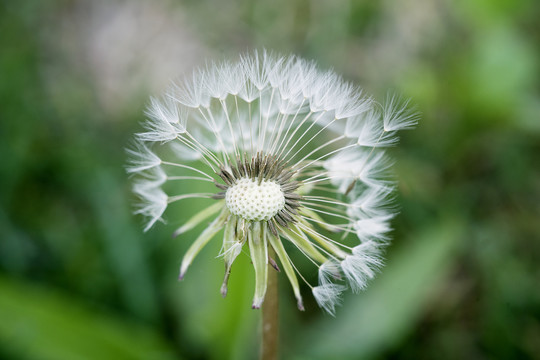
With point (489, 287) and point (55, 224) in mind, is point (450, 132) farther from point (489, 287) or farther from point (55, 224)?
point (55, 224)

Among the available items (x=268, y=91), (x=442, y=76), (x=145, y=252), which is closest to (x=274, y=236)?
(x=268, y=91)

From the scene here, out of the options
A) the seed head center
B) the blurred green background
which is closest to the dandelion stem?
the seed head center

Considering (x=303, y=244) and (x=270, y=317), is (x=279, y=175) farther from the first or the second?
(x=270, y=317)

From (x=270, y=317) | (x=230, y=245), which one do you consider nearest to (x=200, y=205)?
(x=270, y=317)

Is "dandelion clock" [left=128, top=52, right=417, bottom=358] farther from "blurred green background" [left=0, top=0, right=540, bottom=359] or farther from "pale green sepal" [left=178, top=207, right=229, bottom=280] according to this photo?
"blurred green background" [left=0, top=0, right=540, bottom=359]

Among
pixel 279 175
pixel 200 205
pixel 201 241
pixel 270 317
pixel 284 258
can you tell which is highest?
pixel 200 205

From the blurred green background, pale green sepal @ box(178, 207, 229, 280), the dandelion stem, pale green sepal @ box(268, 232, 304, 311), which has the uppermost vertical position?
the blurred green background

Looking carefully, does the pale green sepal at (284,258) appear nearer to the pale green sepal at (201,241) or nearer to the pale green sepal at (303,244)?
the pale green sepal at (303,244)
